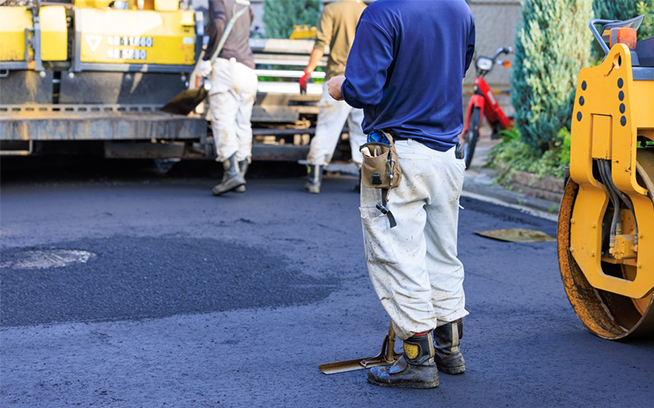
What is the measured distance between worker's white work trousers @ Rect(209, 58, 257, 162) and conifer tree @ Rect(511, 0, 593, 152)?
3.12 meters

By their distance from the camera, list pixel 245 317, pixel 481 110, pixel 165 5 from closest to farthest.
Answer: pixel 245 317 < pixel 165 5 < pixel 481 110

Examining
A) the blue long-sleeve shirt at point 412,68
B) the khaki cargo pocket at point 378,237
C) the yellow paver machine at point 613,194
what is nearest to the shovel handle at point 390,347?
the khaki cargo pocket at point 378,237

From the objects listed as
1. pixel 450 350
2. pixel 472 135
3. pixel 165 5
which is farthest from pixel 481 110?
pixel 450 350

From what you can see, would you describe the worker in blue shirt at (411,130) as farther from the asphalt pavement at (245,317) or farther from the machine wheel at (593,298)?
the machine wheel at (593,298)

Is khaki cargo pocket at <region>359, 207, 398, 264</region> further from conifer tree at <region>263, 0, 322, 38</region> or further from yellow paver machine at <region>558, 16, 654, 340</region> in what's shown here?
conifer tree at <region>263, 0, 322, 38</region>

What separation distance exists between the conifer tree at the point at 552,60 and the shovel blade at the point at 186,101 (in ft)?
11.9

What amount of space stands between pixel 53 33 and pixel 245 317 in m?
5.22

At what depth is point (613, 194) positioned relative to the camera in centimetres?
366

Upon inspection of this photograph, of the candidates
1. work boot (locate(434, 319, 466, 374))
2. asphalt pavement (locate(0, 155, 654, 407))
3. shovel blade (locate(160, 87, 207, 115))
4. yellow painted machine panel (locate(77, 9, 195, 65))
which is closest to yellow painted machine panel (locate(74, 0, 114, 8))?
yellow painted machine panel (locate(77, 9, 195, 65))

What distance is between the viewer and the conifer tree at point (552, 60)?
8.62 metres

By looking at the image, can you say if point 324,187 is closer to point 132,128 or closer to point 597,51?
point 132,128

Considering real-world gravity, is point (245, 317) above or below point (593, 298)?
below

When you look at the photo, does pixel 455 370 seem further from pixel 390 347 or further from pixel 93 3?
pixel 93 3

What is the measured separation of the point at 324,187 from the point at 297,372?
566 cm
